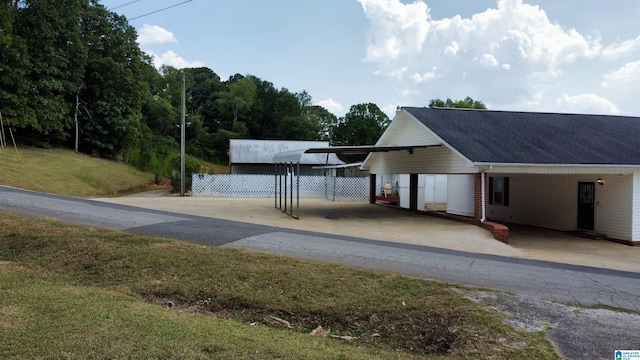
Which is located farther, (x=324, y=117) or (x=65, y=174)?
(x=324, y=117)

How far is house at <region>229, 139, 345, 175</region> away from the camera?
122ft

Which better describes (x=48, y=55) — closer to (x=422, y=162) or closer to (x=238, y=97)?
(x=422, y=162)

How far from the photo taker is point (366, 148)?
51.3 ft

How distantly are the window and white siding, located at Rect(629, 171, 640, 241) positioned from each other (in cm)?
593

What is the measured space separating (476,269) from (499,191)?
14.1m

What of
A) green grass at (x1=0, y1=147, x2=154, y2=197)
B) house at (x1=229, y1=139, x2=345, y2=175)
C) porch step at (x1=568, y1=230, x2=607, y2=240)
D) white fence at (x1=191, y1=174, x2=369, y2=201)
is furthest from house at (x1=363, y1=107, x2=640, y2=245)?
green grass at (x1=0, y1=147, x2=154, y2=197)

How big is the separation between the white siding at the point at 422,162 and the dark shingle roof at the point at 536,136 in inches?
26.5

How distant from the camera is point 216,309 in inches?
214

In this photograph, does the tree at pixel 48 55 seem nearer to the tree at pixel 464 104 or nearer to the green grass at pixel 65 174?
the green grass at pixel 65 174

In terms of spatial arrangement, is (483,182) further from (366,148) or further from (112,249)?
(112,249)

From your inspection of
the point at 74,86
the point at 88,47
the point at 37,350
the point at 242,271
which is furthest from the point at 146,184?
the point at 37,350

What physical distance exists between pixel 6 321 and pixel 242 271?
9.64 feet

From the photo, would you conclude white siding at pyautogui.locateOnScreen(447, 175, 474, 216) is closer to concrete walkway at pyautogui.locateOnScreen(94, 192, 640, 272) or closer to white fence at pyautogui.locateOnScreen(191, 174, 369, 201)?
concrete walkway at pyautogui.locateOnScreen(94, 192, 640, 272)

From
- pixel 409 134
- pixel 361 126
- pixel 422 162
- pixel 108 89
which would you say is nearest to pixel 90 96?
pixel 108 89
